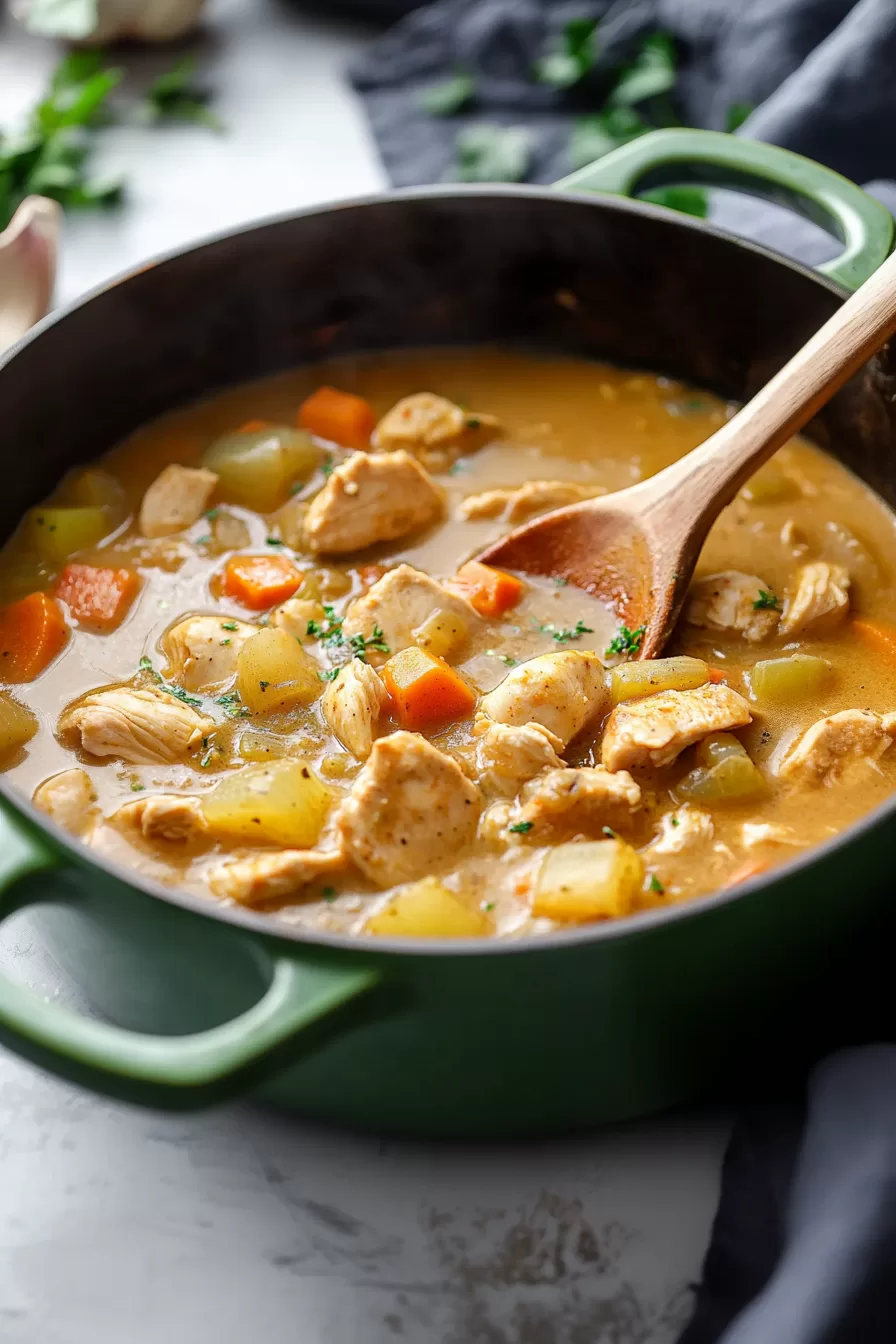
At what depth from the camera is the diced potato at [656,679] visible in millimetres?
2689

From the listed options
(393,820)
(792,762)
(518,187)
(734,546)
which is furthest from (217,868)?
(518,187)

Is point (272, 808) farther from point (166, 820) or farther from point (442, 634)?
point (442, 634)

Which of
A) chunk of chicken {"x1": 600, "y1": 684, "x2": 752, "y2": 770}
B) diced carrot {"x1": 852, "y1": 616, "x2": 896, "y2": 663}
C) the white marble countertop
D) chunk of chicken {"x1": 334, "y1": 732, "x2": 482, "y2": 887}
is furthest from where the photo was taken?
diced carrot {"x1": 852, "y1": 616, "x2": 896, "y2": 663}

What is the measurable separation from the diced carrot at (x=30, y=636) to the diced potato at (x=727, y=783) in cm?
128

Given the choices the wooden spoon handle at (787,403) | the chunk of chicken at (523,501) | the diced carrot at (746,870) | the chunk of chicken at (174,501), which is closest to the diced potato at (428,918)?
the diced carrot at (746,870)

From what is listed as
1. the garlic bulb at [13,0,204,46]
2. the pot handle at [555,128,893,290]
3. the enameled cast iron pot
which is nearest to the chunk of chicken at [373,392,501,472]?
the enameled cast iron pot

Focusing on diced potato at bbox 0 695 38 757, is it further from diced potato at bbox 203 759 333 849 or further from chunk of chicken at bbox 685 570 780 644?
chunk of chicken at bbox 685 570 780 644

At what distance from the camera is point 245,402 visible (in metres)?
3.59

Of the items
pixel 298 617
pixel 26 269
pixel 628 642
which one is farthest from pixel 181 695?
pixel 26 269

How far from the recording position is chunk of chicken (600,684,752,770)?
2512 millimetres

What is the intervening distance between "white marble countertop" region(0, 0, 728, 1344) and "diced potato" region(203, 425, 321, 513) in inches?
54.3

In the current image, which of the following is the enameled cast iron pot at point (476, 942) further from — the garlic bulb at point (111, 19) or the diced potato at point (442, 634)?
the garlic bulb at point (111, 19)

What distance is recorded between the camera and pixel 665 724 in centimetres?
253

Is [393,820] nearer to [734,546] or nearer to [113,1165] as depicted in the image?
[113,1165]
